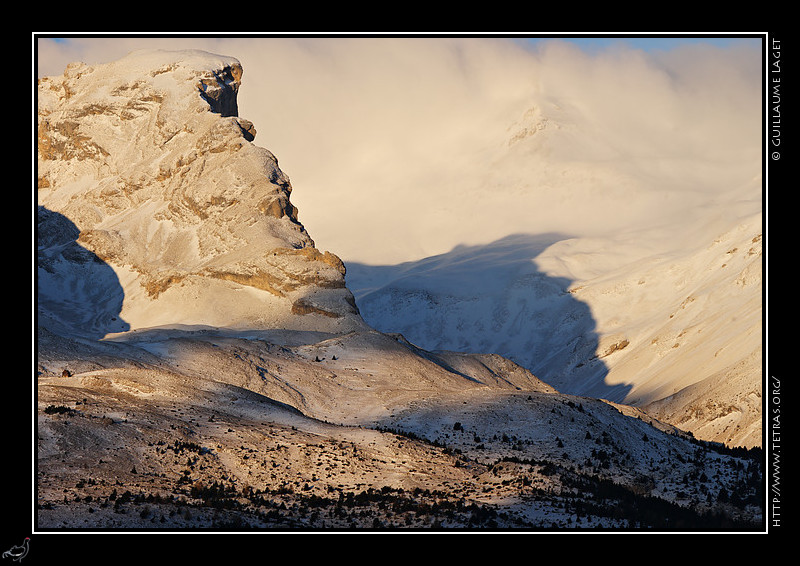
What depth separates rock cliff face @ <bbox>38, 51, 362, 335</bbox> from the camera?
13662 cm

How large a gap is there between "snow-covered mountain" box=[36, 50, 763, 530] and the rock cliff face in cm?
38

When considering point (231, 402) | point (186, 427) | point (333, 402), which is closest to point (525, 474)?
point (186, 427)

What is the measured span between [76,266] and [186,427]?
118305 mm

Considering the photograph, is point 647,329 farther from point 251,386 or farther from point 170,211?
point 251,386

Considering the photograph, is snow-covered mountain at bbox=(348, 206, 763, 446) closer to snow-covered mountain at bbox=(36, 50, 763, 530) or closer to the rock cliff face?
snow-covered mountain at bbox=(36, 50, 763, 530)

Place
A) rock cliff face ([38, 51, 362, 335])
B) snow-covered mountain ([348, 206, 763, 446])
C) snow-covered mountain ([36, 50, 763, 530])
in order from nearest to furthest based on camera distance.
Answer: snow-covered mountain ([36, 50, 763, 530]) → snow-covered mountain ([348, 206, 763, 446]) → rock cliff face ([38, 51, 362, 335])

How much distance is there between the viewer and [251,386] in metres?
80.6

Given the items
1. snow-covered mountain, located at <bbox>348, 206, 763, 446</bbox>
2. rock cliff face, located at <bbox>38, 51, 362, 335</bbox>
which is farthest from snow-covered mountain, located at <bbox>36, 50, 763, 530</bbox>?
snow-covered mountain, located at <bbox>348, 206, 763, 446</bbox>

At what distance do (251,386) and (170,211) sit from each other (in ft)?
301

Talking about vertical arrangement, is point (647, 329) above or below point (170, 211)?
below

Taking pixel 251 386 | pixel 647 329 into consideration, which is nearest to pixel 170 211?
pixel 647 329

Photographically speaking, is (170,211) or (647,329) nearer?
(647,329)
